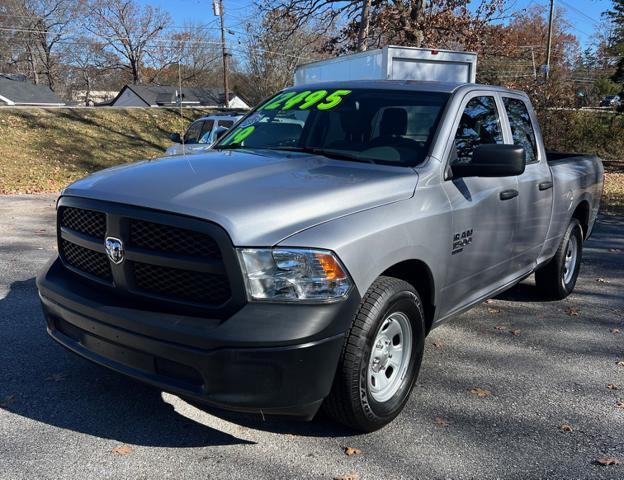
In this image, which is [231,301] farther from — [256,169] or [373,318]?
[256,169]

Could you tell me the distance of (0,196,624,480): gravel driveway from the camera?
2.86m

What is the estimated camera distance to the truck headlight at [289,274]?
2559 mm

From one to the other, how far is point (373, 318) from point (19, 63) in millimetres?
66757

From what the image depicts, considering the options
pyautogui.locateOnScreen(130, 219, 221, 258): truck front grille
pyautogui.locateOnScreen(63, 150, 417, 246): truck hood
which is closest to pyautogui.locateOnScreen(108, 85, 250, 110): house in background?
pyautogui.locateOnScreen(63, 150, 417, 246): truck hood

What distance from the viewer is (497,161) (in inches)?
137

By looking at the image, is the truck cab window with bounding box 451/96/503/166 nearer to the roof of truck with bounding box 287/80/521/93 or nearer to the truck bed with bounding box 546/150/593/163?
the roof of truck with bounding box 287/80/521/93

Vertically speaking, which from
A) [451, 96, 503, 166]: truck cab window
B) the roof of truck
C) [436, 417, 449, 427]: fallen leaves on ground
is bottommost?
[436, 417, 449, 427]: fallen leaves on ground

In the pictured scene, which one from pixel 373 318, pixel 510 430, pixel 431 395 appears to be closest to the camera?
pixel 373 318

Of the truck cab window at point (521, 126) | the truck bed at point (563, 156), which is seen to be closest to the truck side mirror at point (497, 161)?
the truck cab window at point (521, 126)

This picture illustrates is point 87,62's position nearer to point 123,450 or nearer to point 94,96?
point 94,96

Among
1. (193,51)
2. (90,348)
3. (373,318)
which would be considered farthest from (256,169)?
A: (193,51)

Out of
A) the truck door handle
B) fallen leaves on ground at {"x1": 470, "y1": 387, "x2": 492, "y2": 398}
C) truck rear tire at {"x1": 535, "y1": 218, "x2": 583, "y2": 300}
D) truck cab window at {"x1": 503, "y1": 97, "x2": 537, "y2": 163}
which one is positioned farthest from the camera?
truck rear tire at {"x1": 535, "y1": 218, "x2": 583, "y2": 300}

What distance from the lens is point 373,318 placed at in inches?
111

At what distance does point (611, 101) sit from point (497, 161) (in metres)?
19.2
